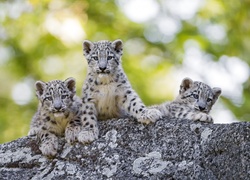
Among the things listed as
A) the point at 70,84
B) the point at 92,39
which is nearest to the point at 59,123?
the point at 70,84

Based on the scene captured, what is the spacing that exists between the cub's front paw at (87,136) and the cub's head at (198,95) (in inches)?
74.3

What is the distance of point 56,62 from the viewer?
24062mm

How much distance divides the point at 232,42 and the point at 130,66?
9.32ft

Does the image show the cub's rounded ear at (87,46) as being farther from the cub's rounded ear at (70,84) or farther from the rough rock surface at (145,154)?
the rough rock surface at (145,154)

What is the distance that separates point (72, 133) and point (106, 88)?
1.12m

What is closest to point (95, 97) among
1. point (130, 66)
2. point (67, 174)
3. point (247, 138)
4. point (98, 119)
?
point (98, 119)

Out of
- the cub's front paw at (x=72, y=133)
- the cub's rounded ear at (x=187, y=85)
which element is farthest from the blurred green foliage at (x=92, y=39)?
the cub's front paw at (x=72, y=133)

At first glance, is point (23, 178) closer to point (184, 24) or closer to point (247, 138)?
point (247, 138)

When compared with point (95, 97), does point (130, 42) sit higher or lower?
higher

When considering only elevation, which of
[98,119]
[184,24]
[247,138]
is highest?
[184,24]

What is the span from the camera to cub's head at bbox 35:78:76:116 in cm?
1259

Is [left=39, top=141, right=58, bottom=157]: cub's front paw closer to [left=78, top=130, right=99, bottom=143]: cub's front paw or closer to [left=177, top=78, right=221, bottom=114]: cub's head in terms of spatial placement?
[left=78, top=130, right=99, bottom=143]: cub's front paw

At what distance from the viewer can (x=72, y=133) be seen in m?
12.2

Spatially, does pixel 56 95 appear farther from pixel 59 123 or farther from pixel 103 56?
pixel 103 56
